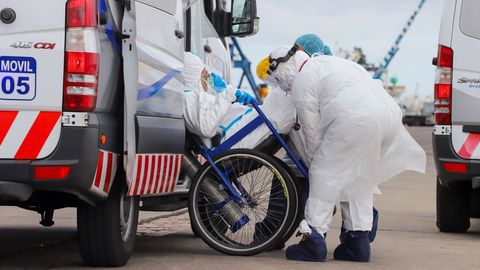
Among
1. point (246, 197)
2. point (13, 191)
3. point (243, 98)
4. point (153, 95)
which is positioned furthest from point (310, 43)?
point (13, 191)

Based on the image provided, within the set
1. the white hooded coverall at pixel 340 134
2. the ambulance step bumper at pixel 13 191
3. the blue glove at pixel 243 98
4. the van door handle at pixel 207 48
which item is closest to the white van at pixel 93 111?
the ambulance step bumper at pixel 13 191

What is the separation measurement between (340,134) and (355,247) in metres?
0.79

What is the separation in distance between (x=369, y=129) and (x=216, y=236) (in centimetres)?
128

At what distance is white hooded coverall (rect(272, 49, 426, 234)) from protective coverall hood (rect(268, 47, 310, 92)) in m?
0.08

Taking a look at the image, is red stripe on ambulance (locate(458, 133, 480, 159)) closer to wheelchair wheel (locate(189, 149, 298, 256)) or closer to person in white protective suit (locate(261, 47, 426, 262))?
person in white protective suit (locate(261, 47, 426, 262))

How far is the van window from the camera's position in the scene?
9578 mm

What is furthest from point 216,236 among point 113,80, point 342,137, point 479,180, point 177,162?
point 479,180

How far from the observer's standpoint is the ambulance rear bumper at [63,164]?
612cm

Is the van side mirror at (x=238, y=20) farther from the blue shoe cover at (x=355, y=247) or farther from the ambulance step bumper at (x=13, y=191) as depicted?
the ambulance step bumper at (x=13, y=191)

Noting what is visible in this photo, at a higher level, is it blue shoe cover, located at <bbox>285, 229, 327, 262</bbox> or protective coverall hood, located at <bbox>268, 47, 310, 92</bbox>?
protective coverall hood, located at <bbox>268, 47, 310, 92</bbox>

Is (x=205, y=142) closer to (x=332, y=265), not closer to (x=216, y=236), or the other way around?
(x=216, y=236)

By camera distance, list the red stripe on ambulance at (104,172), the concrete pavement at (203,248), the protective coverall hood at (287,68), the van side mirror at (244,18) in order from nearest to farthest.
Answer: the red stripe on ambulance at (104,172) < the concrete pavement at (203,248) < the protective coverall hood at (287,68) < the van side mirror at (244,18)

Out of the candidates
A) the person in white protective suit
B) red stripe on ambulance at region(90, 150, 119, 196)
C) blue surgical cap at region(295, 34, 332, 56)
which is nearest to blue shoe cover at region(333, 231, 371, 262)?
the person in white protective suit

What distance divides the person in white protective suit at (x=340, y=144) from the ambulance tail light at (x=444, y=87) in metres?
1.79
